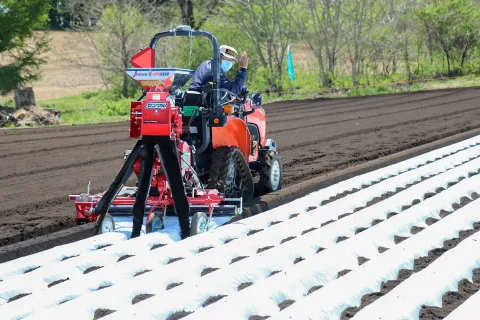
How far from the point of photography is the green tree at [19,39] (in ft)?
89.5

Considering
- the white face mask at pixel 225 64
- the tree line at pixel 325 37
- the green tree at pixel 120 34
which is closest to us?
the white face mask at pixel 225 64

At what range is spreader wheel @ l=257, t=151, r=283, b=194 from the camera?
903 cm

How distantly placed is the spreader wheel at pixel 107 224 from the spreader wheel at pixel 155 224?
339 mm

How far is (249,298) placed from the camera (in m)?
4.96

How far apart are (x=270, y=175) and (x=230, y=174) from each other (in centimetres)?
129

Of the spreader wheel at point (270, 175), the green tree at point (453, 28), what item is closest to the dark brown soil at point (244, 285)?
the spreader wheel at point (270, 175)

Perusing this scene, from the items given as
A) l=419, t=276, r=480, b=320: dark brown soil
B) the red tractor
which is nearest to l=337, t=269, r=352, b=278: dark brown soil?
l=419, t=276, r=480, b=320: dark brown soil

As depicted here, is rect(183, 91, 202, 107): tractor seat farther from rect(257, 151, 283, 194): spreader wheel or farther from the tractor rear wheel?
rect(257, 151, 283, 194): spreader wheel

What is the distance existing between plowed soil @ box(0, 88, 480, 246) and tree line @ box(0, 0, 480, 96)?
8027 millimetres

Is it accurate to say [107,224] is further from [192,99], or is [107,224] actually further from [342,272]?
[342,272]

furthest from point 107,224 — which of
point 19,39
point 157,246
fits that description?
point 19,39

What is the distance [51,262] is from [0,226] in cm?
162

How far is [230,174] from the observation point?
7836 mm

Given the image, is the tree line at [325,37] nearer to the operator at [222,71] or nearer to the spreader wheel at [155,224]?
the operator at [222,71]
